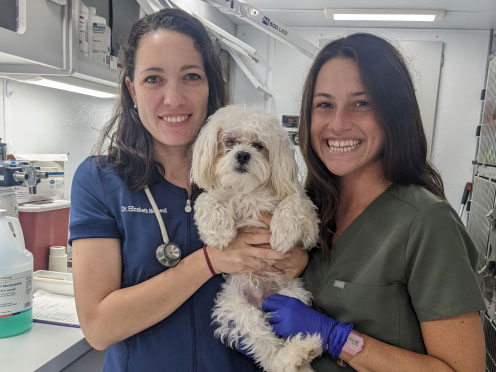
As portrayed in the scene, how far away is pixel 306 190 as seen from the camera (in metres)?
1.58

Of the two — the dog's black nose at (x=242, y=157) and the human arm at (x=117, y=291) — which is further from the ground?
the dog's black nose at (x=242, y=157)

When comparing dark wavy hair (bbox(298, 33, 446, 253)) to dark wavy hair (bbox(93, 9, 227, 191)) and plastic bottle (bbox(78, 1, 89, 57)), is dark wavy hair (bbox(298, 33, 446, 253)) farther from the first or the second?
plastic bottle (bbox(78, 1, 89, 57))

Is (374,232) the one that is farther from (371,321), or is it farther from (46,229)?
(46,229)

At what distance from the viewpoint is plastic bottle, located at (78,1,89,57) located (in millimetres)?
1919

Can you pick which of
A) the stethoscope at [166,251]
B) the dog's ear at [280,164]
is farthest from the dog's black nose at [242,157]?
the stethoscope at [166,251]

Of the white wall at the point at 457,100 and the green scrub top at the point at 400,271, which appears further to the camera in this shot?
the white wall at the point at 457,100

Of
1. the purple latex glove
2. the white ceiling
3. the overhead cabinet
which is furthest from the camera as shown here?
the white ceiling

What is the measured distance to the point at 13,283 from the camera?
1.35 m

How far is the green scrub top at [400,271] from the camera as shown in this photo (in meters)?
1.06

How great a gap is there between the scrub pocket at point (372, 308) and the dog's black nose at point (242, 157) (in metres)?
0.51

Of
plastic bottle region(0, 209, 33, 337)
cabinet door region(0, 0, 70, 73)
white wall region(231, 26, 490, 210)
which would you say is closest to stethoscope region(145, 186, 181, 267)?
plastic bottle region(0, 209, 33, 337)

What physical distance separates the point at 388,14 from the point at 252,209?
12.0 feet

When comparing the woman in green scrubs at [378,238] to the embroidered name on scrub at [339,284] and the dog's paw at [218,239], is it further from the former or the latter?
the dog's paw at [218,239]

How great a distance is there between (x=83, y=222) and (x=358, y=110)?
922 millimetres
